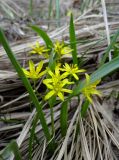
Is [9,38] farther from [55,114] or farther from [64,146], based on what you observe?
[64,146]

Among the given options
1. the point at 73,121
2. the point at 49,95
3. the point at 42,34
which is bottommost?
the point at 73,121

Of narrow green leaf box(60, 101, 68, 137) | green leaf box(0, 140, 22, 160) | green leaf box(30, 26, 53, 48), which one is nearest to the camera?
green leaf box(0, 140, 22, 160)

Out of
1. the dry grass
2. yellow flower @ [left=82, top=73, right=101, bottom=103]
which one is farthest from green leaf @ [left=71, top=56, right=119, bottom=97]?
the dry grass

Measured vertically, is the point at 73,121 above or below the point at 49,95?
below

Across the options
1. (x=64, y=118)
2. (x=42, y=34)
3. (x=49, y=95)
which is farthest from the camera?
(x=42, y=34)

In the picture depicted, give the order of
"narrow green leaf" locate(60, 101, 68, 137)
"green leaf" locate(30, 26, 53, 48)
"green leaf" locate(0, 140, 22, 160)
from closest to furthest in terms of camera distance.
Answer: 1. "green leaf" locate(0, 140, 22, 160)
2. "narrow green leaf" locate(60, 101, 68, 137)
3. "green leaf" locate(30, 26, 53, 48)

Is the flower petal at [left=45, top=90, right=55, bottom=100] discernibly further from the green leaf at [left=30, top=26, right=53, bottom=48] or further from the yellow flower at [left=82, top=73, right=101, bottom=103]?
the green leaf at [left=30, top=26, right=53, bottom=48]

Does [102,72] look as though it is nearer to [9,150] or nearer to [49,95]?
[49,95]

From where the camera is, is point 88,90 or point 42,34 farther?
point 42,34

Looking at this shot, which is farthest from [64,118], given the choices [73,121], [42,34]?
[42,34]

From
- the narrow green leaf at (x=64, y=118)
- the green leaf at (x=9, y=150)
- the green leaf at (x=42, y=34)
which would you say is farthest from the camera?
the green leaf at (x=42, y=34)

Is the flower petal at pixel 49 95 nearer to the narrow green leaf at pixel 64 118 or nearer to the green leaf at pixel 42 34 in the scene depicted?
the narrow green leaf at pixel 64 118

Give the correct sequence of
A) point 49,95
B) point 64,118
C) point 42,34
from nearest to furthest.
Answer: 1. point 49,95
2. point 64,118
3. point 42,34

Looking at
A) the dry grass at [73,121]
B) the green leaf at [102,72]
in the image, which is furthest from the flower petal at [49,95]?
the dry grass at [73,121]
